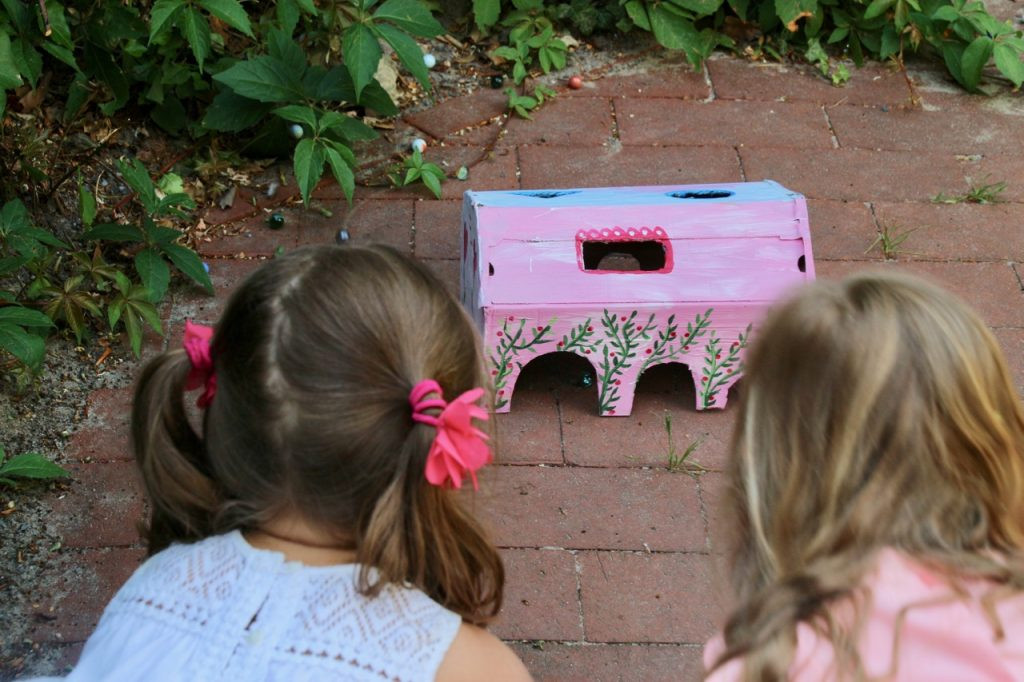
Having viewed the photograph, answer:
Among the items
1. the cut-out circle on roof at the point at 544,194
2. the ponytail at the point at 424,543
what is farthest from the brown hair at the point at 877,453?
the cut-out circle on roof at the point at 544,194

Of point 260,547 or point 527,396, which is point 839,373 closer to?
point 260,547

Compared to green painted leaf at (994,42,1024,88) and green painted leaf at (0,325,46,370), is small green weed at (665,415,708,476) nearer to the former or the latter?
green painted leaf at (0,325,46,370)

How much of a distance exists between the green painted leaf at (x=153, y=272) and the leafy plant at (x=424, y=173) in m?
0.78

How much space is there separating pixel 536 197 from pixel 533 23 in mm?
1280

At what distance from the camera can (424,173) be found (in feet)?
10.4

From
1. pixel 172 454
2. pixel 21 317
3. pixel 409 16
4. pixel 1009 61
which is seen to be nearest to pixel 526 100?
pixel 409 16

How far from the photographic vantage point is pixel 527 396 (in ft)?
8.77

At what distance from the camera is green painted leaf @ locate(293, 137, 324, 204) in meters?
2.80

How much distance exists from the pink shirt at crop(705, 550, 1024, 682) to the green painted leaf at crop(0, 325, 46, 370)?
1586mm

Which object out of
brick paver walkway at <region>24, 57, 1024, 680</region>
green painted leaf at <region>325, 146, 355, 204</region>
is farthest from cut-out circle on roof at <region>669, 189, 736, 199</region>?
A: green painted leaf at <region>325, 146, 355, 204</region>

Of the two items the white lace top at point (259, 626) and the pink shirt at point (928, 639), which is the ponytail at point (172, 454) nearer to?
the white lace top at point (259, 626)

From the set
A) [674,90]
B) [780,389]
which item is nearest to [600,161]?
[674,90]

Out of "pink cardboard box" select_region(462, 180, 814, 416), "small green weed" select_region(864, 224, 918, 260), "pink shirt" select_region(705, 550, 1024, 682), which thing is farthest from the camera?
"small green weed" select_region(864, 224, 918, 260)

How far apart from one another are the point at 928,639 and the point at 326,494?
74 cm
